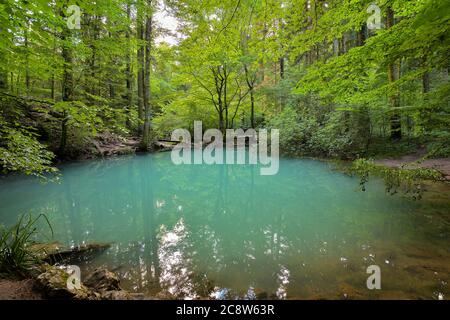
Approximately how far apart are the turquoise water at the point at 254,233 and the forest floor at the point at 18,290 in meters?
0.92

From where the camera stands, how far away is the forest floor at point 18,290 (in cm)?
218

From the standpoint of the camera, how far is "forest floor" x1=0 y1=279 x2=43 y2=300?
2.18 metres

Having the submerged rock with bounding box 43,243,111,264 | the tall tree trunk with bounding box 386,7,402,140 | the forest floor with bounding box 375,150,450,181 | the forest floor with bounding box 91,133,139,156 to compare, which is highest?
the tall tree trunk with bounding box 386,7,402,140

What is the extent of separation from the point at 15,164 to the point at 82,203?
305 cm

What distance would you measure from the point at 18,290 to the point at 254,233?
→ 3121mm

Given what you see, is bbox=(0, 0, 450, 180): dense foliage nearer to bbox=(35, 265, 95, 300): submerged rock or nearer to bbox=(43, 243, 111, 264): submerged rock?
bbox=(43, 243, 111, 264): submerged rock

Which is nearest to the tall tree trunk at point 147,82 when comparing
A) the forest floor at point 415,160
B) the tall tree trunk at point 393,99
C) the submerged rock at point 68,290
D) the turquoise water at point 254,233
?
the turquoise water at point 254,233

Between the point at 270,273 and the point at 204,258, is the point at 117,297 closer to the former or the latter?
the point at 204,258

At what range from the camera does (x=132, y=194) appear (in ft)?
23.0

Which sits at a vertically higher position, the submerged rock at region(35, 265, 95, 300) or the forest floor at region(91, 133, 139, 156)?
the forest floor at region(91, 133, 139, 156)

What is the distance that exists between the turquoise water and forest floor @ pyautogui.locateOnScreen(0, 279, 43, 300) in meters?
0.92

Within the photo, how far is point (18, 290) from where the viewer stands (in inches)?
89.6

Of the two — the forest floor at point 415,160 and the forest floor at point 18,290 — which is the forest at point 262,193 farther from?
the forest floor at point 18,290

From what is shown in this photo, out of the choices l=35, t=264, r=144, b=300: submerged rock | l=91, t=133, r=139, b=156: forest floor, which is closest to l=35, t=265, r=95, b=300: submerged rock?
l=35, t=264, r=144, b=300: submerged rock
